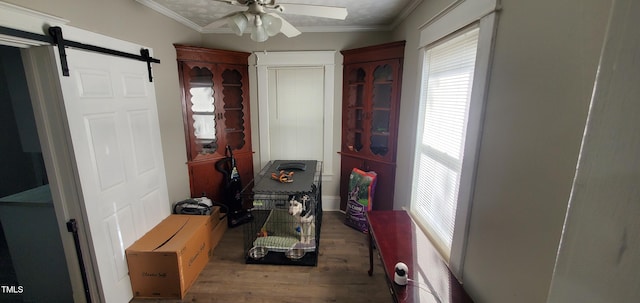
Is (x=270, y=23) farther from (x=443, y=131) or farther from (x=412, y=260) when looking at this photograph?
(x=412, y=260)

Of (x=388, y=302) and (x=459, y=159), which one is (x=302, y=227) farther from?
(x=459, y=159)

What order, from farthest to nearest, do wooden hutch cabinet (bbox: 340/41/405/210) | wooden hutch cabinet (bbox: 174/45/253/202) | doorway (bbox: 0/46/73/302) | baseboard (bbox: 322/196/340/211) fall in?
1. baseboard (bbox: 322/196/340/211)
2. wooden hutch cabinet (bbox: 174/45/253/202)
3. wooden hutch cabinet (bbox: 340/41/405/210)
4. doorway (bbox: 0/46/73/302)

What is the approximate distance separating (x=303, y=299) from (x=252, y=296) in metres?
0.46

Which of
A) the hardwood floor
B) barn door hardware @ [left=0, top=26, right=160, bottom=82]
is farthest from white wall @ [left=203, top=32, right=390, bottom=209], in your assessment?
the hardwood floor

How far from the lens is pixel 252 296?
225 centimetres

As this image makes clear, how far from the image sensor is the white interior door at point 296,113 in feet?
11.8

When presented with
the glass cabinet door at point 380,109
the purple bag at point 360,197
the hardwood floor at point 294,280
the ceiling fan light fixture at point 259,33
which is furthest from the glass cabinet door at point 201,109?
the glass cabinet door at point 380,109

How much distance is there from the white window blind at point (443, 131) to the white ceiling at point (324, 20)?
838 millimetres

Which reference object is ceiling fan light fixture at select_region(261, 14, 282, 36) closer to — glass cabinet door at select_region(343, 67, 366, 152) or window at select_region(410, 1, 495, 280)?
window at select_region(410, 1, 495, 280)

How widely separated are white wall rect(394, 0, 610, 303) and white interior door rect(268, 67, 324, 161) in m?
2.53

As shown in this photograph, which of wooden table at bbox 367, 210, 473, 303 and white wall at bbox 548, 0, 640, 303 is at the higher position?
white wall at bbox 548, 0, 640, 303

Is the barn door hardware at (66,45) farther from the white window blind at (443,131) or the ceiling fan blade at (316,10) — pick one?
the white window blind at (443,131)

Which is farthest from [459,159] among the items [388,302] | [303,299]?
[303,299]

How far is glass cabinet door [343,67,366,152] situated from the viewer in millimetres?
3434
